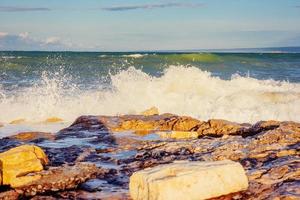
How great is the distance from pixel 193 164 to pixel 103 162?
73.1 inches

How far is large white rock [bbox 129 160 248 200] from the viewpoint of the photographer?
10.7 ft

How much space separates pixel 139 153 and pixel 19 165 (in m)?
1.66

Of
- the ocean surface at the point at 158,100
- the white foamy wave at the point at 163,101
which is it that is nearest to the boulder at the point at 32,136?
the ocean surface at the point at 158,100

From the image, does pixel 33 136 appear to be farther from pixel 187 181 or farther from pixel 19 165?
pixel 187 181

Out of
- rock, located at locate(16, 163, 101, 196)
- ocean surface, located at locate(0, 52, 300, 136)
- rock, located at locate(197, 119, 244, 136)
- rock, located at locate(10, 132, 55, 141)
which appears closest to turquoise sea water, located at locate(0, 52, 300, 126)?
ocean surface, located at locate(0, 52, 300, 136)

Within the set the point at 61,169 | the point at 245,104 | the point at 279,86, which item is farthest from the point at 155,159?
the point at 279,86

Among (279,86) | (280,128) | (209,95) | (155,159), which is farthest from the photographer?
(279,86)

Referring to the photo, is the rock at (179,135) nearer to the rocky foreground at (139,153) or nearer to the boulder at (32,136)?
the rocky foreground at (139,153)

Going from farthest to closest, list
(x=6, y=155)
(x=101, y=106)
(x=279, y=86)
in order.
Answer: (x=279, y=86) < (x=101, y=106) < (x=6, y=155)

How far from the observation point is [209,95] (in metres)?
15.1

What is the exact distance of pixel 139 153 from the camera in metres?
5.65

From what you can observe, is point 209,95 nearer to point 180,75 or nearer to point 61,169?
point 180,75

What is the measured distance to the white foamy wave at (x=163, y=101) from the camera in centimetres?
1179

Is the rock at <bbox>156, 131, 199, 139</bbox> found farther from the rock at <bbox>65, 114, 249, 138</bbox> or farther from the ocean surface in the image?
the ocean surface
